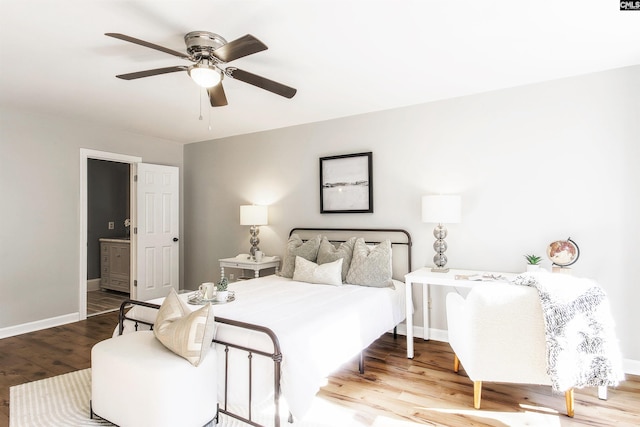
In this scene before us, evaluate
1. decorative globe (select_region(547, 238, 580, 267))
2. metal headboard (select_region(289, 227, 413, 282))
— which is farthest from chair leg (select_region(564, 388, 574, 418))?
metal headboard (select_region(289, 227, 413, 282))

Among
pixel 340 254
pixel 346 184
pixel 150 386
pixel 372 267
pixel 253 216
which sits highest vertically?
pixel 346 184

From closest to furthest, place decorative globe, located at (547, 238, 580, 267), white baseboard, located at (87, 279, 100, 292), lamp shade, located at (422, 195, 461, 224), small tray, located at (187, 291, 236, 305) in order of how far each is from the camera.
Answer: small tray, located at (187, 291, 236, 305)
decorative globe, located at (547, 238, 580, 267)
lamp shade, located at (422, 195, 461, 224)
white baseboard, located at (87, 279, 100, 292)

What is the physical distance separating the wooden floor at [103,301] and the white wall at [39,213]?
565 millimetres

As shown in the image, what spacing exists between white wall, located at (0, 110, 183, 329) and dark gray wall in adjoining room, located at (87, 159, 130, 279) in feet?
6.73

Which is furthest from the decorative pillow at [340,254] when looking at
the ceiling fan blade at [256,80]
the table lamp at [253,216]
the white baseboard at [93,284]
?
the white baseboard at [93,284]

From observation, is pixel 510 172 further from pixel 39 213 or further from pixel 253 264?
pixel 39 213

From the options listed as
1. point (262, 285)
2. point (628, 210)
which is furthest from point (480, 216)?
point (262, 285)

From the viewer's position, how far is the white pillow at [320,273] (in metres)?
3.60

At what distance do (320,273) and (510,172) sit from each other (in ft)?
6.81

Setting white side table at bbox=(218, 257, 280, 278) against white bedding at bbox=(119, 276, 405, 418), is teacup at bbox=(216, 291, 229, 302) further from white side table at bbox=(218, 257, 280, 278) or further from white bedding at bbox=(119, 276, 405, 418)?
white side table at bbox=(218, 257, 280, 278)

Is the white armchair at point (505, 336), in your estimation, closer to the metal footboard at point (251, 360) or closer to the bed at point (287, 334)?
the bed at point (287, 334)

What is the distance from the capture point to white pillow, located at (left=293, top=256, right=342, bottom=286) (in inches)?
142

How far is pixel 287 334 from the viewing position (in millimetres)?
2113

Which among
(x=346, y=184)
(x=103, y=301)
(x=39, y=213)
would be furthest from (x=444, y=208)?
(x=103, y=301)
